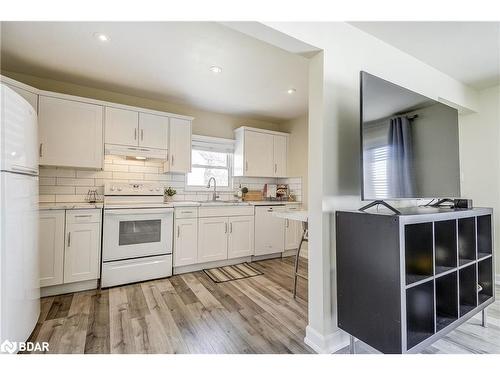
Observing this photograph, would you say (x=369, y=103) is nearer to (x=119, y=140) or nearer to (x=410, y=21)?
(x=410, y=21)

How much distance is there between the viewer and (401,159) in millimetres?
1554

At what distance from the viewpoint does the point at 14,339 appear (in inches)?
55.4

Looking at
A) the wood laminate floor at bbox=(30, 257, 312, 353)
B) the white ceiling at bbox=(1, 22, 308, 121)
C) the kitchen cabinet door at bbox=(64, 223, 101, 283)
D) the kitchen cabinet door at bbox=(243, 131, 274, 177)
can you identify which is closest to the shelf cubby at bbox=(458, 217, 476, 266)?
the wood laminate floor at bbox=(30, 257, 312, 353)

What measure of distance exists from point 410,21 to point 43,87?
370 centimetres

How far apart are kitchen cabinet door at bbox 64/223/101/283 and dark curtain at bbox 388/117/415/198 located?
9.29 feet

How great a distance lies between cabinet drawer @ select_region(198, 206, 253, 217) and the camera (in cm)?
315

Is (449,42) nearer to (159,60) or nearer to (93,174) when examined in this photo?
(159,60)

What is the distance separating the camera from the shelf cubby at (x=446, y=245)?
5.22 feet

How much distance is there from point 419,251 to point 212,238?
234 centimetres

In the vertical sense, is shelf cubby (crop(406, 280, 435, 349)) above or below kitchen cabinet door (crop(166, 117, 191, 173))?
below

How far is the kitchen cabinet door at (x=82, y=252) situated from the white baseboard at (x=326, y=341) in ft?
7.39

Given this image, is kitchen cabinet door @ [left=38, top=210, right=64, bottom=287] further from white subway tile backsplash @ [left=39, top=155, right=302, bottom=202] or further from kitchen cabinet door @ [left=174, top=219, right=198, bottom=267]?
kitchen cabinet door @ [left=174, top=219, right=198, bottom=267]

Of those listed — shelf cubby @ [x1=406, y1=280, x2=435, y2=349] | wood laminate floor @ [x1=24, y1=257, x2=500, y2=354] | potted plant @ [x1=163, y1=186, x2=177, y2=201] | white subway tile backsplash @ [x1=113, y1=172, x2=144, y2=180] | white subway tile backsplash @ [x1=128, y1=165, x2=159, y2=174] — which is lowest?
wood laminate floor @ [x1=24, y1=257, x2=500, y2=354]

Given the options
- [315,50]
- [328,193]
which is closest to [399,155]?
[328,193]
